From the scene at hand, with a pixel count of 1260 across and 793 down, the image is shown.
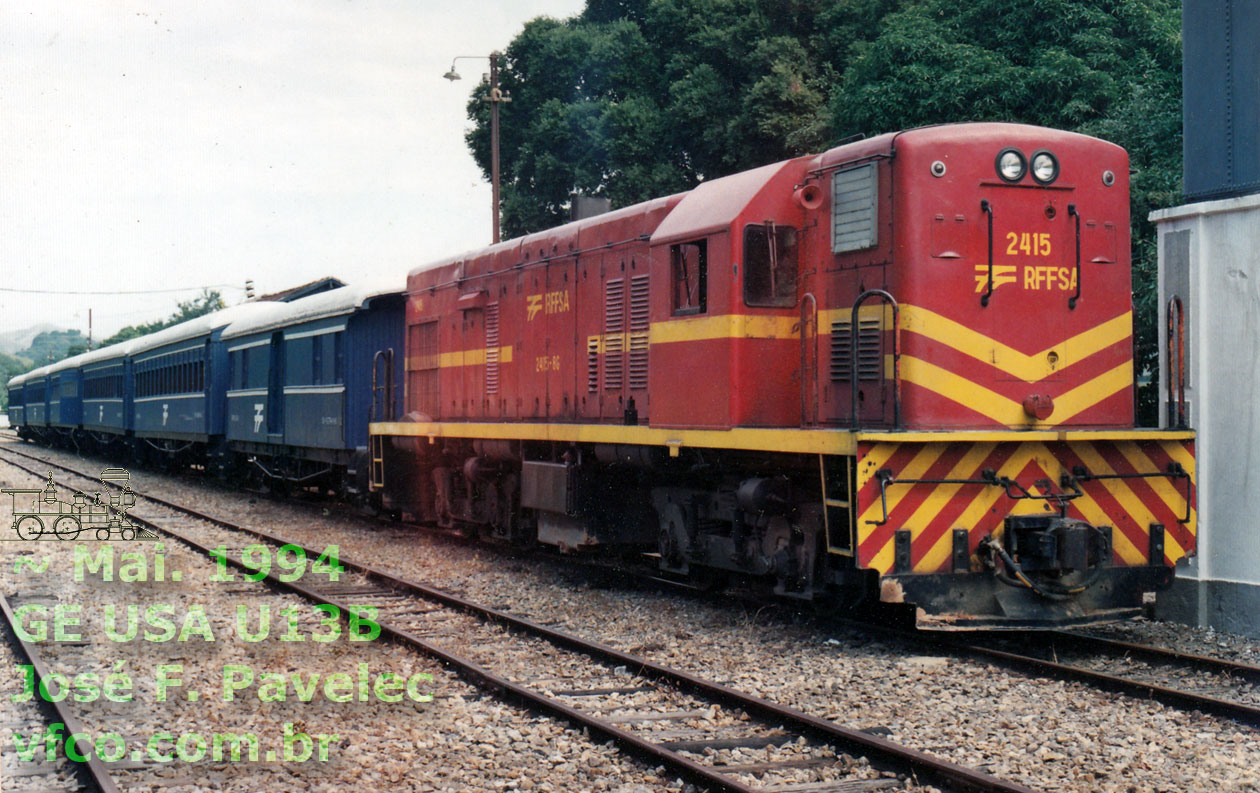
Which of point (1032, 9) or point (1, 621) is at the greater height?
point (1032, 9)

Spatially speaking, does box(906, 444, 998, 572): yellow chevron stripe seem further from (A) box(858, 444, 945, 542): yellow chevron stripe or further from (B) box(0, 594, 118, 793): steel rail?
(B) box(0, 594, 118, 793): steel rail

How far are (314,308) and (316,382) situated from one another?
1.18m

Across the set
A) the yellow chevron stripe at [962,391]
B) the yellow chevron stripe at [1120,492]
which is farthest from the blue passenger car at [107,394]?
the yellow chevron stripe at [1120,492]

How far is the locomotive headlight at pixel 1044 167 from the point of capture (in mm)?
7543

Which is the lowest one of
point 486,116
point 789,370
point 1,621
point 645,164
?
point 1,621

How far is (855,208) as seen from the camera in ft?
25.3

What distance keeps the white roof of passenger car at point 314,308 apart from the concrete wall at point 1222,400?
1033 cm

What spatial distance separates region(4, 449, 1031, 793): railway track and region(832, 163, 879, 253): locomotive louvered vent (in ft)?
9.81

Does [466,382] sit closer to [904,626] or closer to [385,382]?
[385,382]

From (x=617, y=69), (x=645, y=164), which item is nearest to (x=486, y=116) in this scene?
(x=617, y=69)

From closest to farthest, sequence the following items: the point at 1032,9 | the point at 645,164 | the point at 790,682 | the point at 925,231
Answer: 1. the point at 790,682
2. the point at 925,231
3. the point at 1032,9
4. the point at 645,164

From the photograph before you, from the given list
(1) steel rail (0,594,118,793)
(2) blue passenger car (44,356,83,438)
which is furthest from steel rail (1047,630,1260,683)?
(2) blue passenger car (44,356,83,438)

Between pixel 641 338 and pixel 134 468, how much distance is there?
1031 inches

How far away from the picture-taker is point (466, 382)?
44.3 feet
